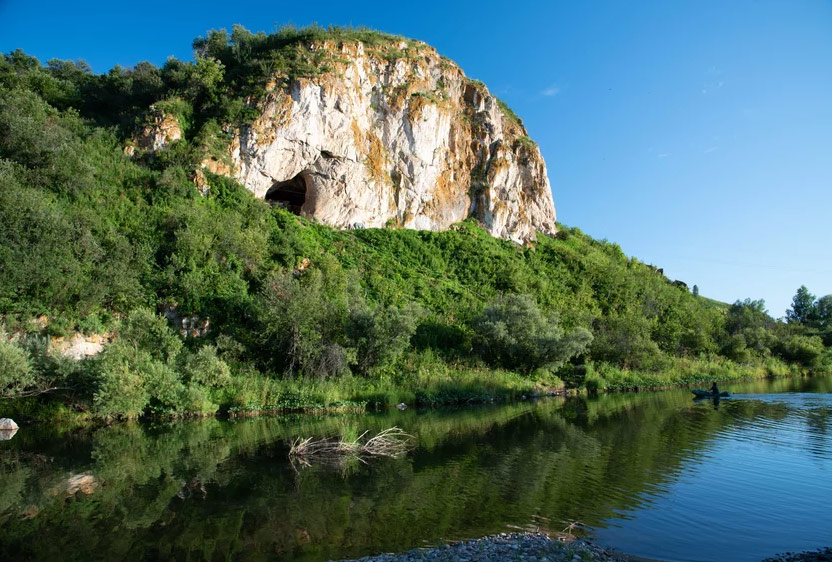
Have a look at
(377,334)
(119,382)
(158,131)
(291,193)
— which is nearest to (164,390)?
(119,382)

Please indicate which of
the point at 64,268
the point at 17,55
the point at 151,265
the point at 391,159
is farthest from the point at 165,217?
the point at 17,55

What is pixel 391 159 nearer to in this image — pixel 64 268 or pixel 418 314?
pixel 418 314

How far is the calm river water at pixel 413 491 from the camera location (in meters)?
8.83

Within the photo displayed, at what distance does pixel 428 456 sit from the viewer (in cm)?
1547

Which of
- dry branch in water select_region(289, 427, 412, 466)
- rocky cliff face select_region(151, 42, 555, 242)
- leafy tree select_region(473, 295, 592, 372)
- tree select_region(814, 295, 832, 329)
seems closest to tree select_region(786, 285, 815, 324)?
tree select_region(814, 295, 832, 329)

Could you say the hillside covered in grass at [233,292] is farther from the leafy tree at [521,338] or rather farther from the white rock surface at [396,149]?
the white rock surface at [396,149]

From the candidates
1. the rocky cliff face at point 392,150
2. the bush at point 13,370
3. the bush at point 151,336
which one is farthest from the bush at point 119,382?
the rocky cliff face at point 392,150

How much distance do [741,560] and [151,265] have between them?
101 ft

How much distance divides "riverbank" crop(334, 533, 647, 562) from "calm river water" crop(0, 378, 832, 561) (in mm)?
704

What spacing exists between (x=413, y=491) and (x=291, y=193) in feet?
134

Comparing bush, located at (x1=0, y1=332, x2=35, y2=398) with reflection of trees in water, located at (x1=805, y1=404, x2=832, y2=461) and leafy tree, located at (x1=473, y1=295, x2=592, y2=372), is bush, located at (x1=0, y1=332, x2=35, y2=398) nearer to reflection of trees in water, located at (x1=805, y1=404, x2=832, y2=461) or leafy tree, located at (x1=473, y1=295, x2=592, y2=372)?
leafy tree, located at (x1=473, y1=295, x2=592, y2=372)

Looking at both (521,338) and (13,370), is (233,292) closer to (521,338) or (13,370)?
(13,370)

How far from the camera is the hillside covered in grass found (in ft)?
77.2

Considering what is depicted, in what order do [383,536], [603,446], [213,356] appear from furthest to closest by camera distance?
1. [213,356]
2. [603,446]
3. [383,536]
